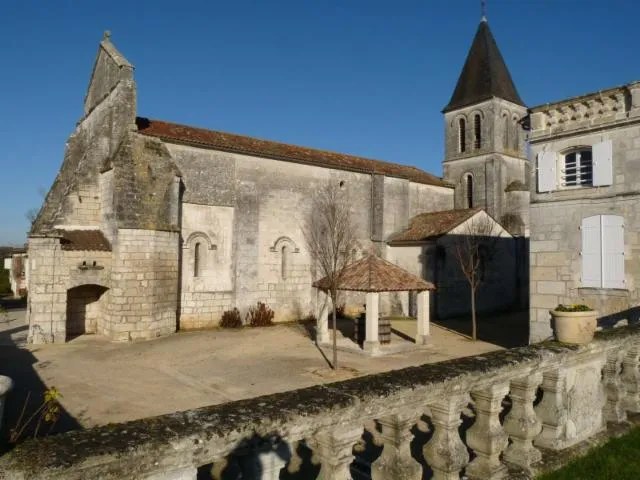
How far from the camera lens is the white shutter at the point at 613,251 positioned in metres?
9.99

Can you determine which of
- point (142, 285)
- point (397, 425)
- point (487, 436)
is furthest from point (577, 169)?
point (142, 285)

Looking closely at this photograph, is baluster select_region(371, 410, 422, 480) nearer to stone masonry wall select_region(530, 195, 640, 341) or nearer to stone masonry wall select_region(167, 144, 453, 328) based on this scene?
stone masonry wall select_region(530, 195, 640, 341)

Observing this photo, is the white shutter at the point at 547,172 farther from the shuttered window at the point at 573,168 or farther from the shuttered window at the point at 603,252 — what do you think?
the shuttered window at the point at 603,252

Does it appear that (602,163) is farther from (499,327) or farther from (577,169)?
(499,327)

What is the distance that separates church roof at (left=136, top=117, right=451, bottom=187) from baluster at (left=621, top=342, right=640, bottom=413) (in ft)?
51.1

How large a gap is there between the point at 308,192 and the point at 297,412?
1864 centimetres

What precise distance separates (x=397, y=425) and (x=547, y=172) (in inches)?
402

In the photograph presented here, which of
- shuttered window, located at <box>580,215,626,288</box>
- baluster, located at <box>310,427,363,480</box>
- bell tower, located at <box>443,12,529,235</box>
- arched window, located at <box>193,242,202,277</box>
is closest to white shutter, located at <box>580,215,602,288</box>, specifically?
shuttered window, located at <box>580,215,626,288</box>

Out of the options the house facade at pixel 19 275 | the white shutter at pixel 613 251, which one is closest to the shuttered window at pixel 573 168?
the white shutter at pixel 613 251

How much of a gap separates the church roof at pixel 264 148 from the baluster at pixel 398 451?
52.5 ft

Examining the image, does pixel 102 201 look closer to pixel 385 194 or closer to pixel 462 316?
pixel 385 194

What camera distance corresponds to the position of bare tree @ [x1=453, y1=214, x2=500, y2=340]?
20516 millimetres

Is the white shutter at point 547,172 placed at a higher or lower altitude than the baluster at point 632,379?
higher

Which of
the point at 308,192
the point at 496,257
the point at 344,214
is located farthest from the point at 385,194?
the point at 496,257
